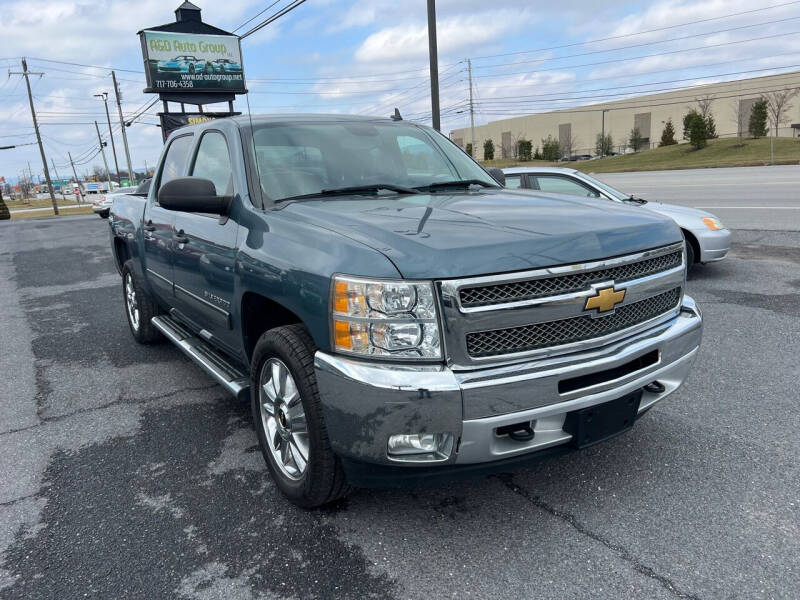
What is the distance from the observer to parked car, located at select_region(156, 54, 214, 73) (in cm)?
2886

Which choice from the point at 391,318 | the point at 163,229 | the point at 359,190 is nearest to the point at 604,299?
the point at 391,318

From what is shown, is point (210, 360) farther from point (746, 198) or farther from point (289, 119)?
point (746, 198)

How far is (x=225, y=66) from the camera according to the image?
31.1 m

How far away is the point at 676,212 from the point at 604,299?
582cm

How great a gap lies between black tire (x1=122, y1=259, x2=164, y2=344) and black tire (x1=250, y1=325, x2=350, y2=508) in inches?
118

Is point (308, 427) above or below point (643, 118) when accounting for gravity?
below

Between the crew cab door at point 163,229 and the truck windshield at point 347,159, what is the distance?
1.13m

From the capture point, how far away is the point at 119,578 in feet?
7.91

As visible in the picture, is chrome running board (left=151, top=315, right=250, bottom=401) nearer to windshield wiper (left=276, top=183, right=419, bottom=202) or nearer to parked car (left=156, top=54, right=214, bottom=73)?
windshield wiper (left=276, top=183, right=419, bottom=202)

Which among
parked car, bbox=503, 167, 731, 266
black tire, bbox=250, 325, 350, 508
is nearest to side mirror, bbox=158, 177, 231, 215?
black tire, bbox=250, 325, 350, 508

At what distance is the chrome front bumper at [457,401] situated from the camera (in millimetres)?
2176

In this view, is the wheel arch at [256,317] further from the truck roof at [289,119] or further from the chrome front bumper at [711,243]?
the chrome front bumper at [711,243]

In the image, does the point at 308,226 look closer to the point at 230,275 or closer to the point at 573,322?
the point at 230,275

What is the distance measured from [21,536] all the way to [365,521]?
1.58 m
